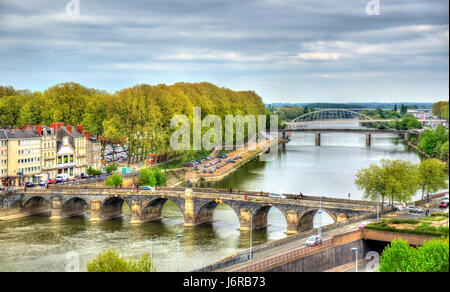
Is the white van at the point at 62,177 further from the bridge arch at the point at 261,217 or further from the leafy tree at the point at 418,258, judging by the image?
the leafy tree at the point at 418,258

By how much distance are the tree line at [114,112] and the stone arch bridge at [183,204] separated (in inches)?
1049

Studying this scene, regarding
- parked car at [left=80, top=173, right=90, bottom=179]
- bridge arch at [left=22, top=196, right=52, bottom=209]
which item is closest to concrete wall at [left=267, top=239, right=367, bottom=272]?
bridge arch at [left=22, top=196, right=52, bottom=209]

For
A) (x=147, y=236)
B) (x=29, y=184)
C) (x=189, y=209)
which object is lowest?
(x=147, y=236)

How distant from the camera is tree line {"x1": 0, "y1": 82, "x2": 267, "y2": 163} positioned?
339 feet

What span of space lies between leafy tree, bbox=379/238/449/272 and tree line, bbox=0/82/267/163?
63.2 metres

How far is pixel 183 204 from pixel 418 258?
31.5m

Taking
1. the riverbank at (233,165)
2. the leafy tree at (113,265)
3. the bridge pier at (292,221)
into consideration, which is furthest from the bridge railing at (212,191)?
the riverbank at (233,165)

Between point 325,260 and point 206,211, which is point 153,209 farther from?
point 325,260

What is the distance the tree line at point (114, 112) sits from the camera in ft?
339

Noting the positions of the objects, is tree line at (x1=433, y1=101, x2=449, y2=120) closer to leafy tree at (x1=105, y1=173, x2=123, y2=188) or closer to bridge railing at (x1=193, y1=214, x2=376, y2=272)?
bridge railing at (x1=193, y1=214, x2=376, y2=272)

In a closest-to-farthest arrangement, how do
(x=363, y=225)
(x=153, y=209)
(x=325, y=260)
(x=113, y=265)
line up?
(x=113, y=265), (x=325, y=260), (x=363, y=225), (x=153, y=209)

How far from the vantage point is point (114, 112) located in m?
105

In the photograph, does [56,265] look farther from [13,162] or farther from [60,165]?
[60,165]

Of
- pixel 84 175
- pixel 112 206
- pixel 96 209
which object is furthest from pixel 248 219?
pixel 84 175
